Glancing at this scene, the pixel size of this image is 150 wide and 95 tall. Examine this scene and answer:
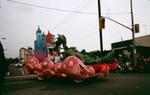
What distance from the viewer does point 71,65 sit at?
37.8 feet

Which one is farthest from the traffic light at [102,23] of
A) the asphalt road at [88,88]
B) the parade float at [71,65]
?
the asphalt road at [88,88]

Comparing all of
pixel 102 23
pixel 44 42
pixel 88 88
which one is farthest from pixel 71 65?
pixel 44 42

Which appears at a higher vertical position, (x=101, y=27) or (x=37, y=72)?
(x=101, y=27)

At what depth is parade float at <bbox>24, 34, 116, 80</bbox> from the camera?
38.3 ft

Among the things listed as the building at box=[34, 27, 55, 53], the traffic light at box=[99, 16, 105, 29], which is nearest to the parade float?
the building at box=[34, 27, 55, 53]

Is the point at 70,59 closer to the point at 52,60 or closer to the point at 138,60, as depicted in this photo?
the point at 52,60

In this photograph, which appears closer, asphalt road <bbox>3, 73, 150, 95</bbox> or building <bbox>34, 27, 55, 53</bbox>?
asphalt road <bbox>3, 73, 150, 95</bbox>

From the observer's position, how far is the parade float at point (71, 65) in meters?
11.7

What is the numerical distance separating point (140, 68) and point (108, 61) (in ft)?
28.8

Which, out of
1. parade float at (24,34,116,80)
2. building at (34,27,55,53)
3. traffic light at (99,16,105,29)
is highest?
traffic light at (99,16,105,29)

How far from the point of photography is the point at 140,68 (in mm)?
21078

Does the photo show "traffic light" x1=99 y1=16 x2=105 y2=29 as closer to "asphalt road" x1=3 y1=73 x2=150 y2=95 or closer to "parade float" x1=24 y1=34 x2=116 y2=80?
"parade float" x1=24 y1=34 x2=116 y2=80

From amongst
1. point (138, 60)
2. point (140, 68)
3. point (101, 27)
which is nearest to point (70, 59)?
point (101, 27)

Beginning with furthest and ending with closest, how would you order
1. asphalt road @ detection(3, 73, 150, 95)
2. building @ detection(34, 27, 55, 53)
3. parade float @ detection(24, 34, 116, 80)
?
building @ detection(34, 27, 55, 53), parade float @ detection(24, 34, 116, 80), asphalt road @ detection(3, 73, 150, 95)
